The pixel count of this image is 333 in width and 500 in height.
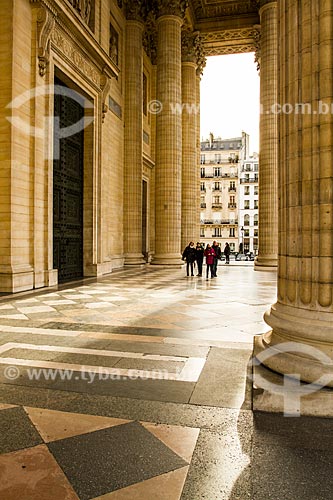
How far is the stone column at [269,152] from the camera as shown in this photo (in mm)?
21078

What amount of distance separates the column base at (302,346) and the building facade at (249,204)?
2900 inches

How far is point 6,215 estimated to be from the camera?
417 inches

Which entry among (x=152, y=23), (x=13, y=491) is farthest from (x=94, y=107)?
(x=13, y=491)

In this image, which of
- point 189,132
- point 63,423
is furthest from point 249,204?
point 63,423

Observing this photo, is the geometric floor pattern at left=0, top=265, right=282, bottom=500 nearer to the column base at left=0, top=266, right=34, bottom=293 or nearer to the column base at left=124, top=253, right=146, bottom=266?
the column base at left=0, top=266, right=34, bottom=293

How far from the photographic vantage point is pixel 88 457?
2.62m

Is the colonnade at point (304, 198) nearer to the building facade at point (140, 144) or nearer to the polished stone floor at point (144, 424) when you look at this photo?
the building facade at point (140, 144)

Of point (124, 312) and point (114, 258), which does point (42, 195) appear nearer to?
point (124, 312)

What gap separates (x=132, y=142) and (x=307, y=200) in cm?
1854

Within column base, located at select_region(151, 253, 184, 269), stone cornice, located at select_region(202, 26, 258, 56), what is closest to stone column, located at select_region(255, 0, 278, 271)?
column base, located at select_region(151, 253, 184, 269)

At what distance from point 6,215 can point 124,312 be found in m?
4.94

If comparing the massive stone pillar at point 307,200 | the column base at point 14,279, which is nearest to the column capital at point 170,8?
the column base at point 14,279

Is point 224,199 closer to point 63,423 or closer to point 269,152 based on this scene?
point 269,152

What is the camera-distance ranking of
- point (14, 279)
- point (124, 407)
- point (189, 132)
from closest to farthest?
point (124, 407), point (14, 279), point (189, 132)
